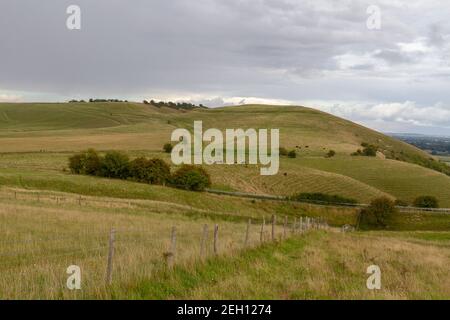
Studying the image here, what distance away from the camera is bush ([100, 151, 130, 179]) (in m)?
76.1

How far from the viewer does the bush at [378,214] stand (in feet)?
242

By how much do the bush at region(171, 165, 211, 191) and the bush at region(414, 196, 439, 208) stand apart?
37228 mm

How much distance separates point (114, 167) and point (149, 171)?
537 centimetres

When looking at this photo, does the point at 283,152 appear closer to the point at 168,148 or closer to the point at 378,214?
the point at 168,148

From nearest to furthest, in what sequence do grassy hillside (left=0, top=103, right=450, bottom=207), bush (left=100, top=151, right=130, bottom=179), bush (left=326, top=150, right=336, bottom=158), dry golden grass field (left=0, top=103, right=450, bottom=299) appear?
dry golden grass field (left=0, top=103, right=450, bottom=299), bush (left=100, top=151, right=130, bottom=179), grassy hillside (left=0, top=103, right=450, bottom=207), bush (left=326, top=150, right=336, bottom=158)

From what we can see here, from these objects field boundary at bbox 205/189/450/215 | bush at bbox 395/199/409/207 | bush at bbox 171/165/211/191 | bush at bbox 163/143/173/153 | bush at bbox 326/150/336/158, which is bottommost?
bush at bbox 395/199/409/207

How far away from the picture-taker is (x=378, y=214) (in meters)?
74.5

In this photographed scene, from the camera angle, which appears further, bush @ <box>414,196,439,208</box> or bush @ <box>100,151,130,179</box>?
bush @ <box>414,196,439,208</box>

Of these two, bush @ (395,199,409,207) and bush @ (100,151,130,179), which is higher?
bush @ (100,151,130,179)

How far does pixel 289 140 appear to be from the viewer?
140 meters

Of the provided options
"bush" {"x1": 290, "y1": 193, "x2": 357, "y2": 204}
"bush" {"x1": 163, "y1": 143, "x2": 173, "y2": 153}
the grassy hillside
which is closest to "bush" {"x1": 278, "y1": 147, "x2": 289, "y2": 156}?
the grassy hillside

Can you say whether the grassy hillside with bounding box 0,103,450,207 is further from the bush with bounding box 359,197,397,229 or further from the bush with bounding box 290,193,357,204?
the bush with bounding box 359,197,397,229

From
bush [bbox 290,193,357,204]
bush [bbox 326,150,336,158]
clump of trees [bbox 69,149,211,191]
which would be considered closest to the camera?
clump of trees [bbox 69,149,211,191]

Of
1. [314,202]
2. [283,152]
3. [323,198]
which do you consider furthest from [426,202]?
[283,152]
